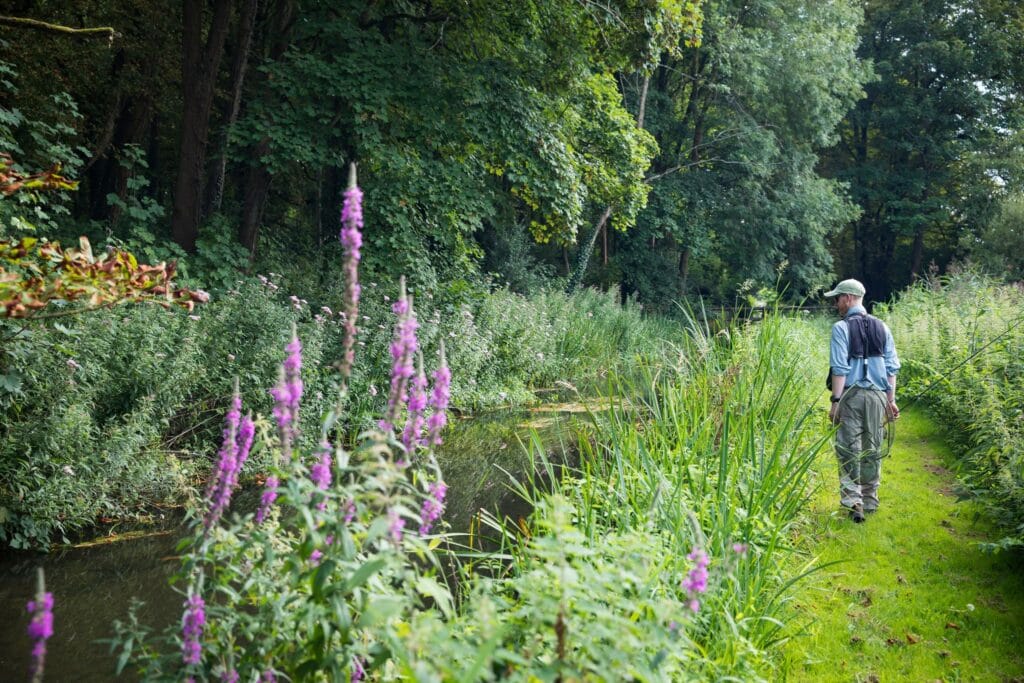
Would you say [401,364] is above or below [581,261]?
above

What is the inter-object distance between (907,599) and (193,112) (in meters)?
10.8

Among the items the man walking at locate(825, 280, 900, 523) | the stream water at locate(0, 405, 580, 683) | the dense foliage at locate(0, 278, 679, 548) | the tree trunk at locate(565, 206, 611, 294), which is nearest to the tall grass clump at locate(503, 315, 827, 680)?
the stream water at locate(0, 405, 580, 683)

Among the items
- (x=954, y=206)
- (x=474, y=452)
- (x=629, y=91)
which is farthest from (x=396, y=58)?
(x=954, y=206)

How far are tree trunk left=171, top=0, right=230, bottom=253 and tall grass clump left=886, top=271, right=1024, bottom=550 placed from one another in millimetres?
9889

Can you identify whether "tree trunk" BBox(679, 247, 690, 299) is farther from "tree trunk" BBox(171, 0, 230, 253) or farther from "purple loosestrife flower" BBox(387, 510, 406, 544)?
"purple loosestrife flower" BBox(387, 510, 406, 544)

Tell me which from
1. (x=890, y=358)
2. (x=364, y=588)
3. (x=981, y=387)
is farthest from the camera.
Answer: (x=981, y=387)

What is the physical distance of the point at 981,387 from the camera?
23.5 ft

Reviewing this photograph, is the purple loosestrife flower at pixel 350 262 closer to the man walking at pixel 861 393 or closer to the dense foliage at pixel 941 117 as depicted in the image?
the man walking at pixel 861 393

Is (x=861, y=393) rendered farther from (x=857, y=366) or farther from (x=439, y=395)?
(x=439, y=395)

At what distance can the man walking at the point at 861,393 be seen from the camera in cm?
591

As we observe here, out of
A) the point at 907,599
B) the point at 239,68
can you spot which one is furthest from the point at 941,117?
the point at 907,599

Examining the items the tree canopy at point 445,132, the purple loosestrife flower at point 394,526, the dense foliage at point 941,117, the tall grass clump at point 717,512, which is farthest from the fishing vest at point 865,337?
the dense foliage at point 941,117

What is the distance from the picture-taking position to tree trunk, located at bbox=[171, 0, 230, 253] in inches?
417

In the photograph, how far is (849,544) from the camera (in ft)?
17.3
